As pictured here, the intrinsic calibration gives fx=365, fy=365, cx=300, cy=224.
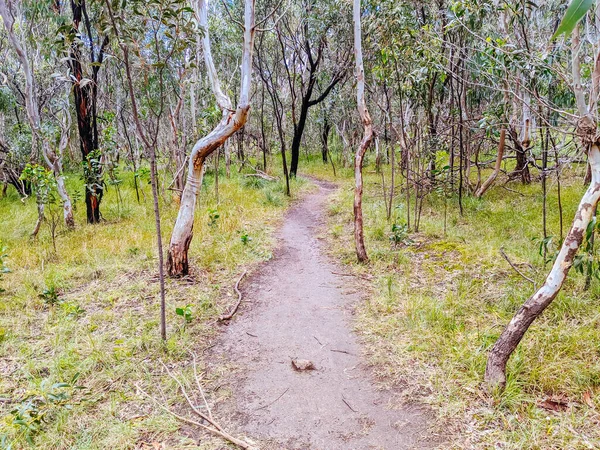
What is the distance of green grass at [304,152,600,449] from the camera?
2604mm

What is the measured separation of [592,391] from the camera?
9.09 ft

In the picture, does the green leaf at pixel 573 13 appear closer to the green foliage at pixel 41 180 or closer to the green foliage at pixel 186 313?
the green foliage at pixel 186 313

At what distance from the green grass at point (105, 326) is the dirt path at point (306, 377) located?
31cm

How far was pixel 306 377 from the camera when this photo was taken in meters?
3.37

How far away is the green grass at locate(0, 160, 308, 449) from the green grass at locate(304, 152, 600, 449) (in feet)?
5.84

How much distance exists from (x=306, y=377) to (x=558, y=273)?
2229mm

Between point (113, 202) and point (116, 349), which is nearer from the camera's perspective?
point (116, 349)

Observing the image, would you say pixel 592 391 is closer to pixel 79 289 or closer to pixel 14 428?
pixel 14 428

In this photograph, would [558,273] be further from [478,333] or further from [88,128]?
[88,128]

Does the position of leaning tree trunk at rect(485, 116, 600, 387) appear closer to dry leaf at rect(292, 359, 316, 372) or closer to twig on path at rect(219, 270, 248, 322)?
dry leaf at rect(292, 359, 316, 372)

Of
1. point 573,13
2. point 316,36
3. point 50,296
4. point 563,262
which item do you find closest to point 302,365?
point 563,262

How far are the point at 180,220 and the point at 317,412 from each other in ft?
11.9

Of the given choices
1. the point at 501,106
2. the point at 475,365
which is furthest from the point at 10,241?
the point at 501,106

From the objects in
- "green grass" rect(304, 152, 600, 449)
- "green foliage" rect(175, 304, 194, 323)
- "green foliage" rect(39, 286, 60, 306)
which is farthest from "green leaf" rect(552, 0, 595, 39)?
"green foliage" rect(39, 286, 60, 306)
